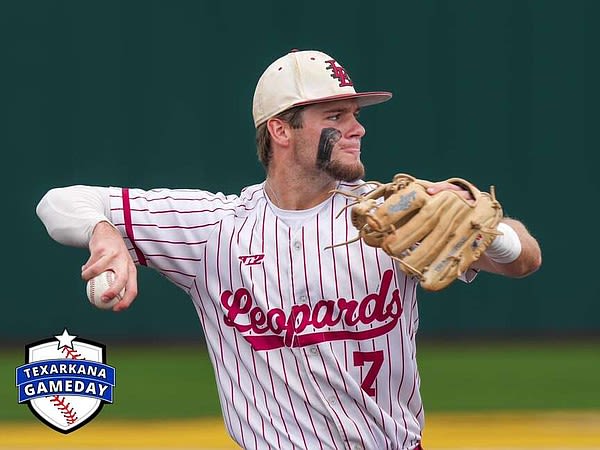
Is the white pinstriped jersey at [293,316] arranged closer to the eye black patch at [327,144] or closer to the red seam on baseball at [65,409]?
the eye black patch at [327,144]

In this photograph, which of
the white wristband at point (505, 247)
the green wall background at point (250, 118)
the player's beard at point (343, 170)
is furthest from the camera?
the green wall background at point (250, 118)

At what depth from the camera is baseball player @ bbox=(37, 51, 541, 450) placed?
3.97 metres

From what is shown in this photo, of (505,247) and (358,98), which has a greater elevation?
(358,98)

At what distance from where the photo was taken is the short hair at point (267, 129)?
419 cm

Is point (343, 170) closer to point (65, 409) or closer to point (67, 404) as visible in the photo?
point (67, 404)

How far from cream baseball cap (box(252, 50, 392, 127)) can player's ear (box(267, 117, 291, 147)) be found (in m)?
0.03

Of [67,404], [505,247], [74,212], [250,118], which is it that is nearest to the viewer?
[505,247]

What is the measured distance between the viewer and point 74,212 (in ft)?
13.2

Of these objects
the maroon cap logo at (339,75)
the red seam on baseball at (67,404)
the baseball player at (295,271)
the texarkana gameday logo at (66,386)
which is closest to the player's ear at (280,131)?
the baseball player at (295,271)

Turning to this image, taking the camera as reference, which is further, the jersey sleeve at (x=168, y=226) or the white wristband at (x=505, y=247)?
the jersey sleeve at (x=168, y=226)

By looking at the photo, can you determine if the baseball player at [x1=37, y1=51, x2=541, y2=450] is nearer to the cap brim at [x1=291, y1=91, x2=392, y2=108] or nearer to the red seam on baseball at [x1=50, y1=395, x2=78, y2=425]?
the cap brim at [x1=291, y1=91, x2=392, y2=108]

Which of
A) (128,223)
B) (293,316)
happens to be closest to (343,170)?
(293,316)

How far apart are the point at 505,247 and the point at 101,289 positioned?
1170mm

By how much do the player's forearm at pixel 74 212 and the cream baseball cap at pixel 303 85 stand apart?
62 centimetres
